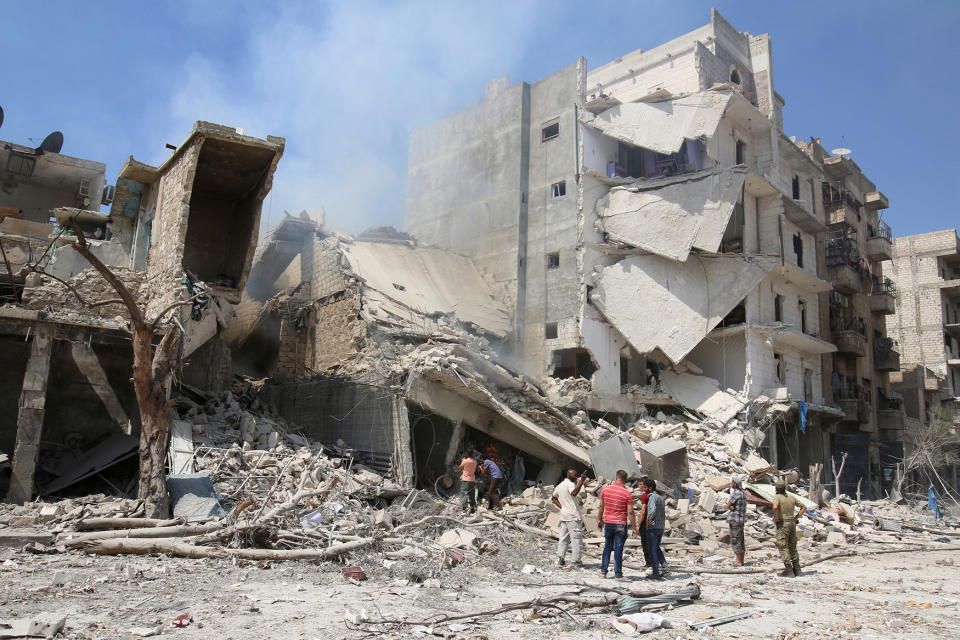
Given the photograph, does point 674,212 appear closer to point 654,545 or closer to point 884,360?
point 654,545

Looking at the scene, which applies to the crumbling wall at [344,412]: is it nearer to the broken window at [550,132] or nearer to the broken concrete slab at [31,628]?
the broken concrete slab at [31,628]

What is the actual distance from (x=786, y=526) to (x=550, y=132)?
18714 mm

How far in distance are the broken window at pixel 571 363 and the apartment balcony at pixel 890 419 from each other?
1692 centimetres

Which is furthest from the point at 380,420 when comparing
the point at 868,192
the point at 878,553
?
the point at 868,192

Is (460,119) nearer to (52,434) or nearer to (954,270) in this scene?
(52,434)

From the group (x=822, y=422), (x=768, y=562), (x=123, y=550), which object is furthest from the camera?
(x=822, y=422)

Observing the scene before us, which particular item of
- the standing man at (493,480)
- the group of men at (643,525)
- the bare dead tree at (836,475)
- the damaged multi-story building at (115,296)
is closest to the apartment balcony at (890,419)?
the bare dead tree at (836,475)

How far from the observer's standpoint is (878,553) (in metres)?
13.3

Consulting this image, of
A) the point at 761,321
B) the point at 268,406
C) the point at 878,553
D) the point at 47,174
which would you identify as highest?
the point at 47,174

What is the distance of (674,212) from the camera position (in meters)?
22.3

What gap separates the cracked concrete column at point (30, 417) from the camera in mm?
10945

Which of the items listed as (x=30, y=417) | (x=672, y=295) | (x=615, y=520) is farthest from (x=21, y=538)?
(x=672, y=295)

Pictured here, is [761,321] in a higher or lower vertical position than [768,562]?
higher

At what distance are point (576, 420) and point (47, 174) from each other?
19641 mm
